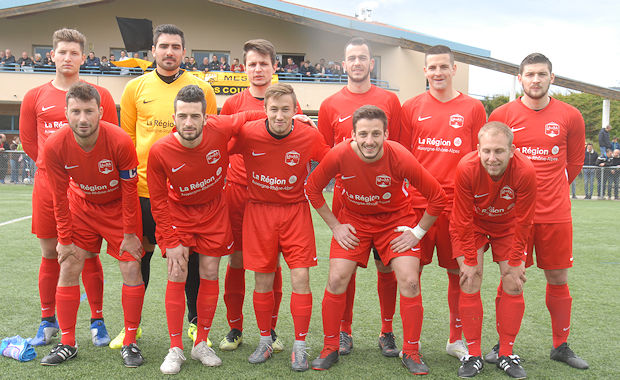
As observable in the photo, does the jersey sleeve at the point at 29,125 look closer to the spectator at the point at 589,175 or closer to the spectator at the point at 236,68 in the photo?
the spectator at the point at 589,175

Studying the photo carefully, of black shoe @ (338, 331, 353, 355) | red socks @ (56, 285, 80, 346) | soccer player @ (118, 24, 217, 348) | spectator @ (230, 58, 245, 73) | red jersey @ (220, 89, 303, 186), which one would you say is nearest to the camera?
red socks @ (56, 285, 80, 346)

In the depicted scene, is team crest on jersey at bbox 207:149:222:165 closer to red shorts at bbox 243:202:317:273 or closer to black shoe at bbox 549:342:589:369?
red shorts at bbox 243:202:317:273

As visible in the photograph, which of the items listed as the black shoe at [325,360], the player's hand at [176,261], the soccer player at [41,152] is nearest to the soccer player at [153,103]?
the soccer player at [41,152]

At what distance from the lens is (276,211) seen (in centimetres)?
361

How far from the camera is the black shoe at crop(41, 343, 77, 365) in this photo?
331 centimetres

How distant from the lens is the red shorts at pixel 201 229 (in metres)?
3.51

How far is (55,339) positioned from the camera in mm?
3795

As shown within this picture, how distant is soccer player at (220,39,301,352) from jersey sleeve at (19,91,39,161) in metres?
1.45

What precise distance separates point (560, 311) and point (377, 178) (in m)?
1.58

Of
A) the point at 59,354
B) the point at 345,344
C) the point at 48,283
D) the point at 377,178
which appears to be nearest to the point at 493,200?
the point at 377,178

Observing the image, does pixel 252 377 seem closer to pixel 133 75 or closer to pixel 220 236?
pixel 220 236

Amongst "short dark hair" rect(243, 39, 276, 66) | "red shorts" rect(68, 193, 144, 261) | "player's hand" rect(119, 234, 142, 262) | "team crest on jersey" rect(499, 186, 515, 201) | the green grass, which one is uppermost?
"short dark hair" rect(243, 39, 276, 66)

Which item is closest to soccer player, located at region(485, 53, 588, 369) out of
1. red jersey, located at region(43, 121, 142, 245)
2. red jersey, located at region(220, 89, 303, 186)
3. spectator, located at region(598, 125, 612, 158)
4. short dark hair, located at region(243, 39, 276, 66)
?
red jersey, located at region(220, 89, 303, 186)

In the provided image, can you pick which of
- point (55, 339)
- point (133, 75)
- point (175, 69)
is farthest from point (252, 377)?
point (133, 75)
